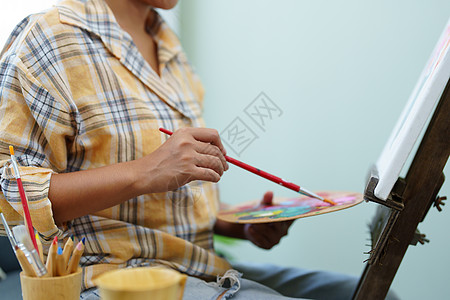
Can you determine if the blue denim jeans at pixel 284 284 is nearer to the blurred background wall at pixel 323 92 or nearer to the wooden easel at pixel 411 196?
the wooden easel at pixel 411 196

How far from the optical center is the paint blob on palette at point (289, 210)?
2.28 feet

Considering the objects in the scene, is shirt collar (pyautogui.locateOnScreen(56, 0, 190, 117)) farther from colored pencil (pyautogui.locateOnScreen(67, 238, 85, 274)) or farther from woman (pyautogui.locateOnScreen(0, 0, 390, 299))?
colored pencil (pyautogui.locateOnScreen(67, 238, 85, 274))

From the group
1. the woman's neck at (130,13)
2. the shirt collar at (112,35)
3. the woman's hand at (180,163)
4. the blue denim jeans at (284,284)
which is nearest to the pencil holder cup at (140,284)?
the woman's hand at (180,163)

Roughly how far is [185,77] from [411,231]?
64cm

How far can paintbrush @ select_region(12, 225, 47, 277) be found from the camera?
0.50 meters

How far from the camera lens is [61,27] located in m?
0.75

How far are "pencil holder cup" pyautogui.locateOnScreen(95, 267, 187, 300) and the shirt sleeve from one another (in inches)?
10.8

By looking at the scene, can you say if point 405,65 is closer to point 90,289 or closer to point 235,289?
point 235,289

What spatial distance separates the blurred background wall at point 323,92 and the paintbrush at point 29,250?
2.91ft

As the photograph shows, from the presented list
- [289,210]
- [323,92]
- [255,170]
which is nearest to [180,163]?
[255,170]

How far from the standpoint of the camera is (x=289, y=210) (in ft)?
2.63

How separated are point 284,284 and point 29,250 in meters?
0.63

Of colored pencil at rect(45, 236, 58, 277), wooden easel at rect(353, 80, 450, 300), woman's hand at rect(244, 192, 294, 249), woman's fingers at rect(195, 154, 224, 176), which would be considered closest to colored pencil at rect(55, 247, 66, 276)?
colored pencil at rect(45, 236, 58, 277)

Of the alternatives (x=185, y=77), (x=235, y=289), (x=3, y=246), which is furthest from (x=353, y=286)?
(x=3, y=246)
